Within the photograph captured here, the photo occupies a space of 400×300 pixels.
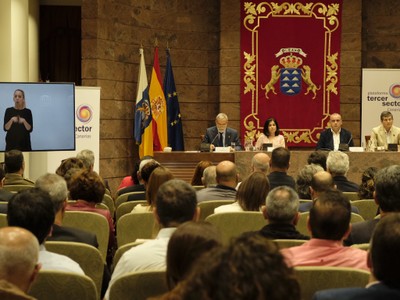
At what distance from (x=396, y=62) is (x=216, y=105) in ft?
9.31

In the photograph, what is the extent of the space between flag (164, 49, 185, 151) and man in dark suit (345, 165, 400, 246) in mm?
7453

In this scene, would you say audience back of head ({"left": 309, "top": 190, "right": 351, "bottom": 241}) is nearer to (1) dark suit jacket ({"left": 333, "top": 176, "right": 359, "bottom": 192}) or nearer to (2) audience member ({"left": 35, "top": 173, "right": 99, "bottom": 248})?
(2) audience member ({"left": 35, "top": 173, "right": 99, "bottom": 248})

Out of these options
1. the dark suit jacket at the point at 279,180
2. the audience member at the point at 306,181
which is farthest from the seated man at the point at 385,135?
the audience member at the point at 306,181

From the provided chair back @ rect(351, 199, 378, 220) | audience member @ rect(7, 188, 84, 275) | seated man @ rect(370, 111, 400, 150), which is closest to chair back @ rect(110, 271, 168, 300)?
audience member @ rect(7, 188, 84, 275)

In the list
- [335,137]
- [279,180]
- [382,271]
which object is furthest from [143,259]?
[335,137]

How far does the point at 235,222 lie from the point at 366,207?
125cm

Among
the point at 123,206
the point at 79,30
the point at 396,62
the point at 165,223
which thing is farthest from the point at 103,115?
the point at 165,223

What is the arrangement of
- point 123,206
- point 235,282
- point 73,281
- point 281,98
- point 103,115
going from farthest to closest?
point 281,98
point 103,115
point 123,206
point 73,281
point 235,282

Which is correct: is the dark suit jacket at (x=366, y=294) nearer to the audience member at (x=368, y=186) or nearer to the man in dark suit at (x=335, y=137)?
the audience member at (x=368, y=186)

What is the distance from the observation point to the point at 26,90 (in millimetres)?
8672

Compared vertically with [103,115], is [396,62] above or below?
above

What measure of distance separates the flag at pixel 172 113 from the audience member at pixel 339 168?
5.29 meters

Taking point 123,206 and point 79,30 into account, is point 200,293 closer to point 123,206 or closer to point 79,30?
point 123,206

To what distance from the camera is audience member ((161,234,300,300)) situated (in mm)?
1265
